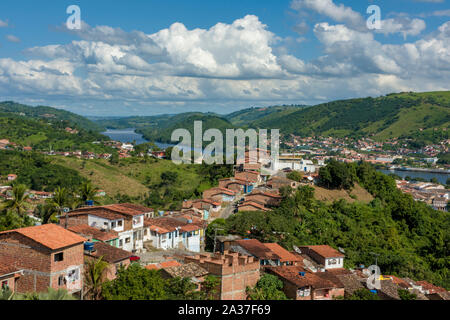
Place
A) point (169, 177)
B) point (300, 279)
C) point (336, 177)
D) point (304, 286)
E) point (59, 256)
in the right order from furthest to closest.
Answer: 1. point (169, 177)
2. point (336, 177)
3. point (300, 279)
4. point (304, 286)
5. point (59, 256)

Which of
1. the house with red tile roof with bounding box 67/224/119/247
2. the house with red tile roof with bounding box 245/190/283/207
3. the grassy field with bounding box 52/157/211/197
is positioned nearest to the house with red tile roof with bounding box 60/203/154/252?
the house with red tile roof with bounding box 67/224/119/247

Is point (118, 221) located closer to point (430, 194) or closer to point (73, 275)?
point (73, 275)

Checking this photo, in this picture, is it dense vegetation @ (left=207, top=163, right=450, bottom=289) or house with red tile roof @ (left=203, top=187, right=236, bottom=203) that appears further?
house with red tile roof @ (left=203, top=187, right=236, bottom=203)

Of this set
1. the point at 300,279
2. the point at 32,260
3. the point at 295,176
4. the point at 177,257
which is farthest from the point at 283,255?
the point at 295,176

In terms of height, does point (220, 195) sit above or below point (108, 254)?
below

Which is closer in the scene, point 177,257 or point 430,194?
point 177,257

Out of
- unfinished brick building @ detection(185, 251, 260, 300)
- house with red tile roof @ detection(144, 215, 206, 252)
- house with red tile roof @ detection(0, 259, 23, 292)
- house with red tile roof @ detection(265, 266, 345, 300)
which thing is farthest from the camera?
house with red tile roof @ detection(144, 215, 206, 252)

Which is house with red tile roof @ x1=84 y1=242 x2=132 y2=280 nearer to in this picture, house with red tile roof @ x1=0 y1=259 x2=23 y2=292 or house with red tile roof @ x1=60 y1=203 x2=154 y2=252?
house with red tile roof @ x1=0 y1=259 x2=23 y2=292
